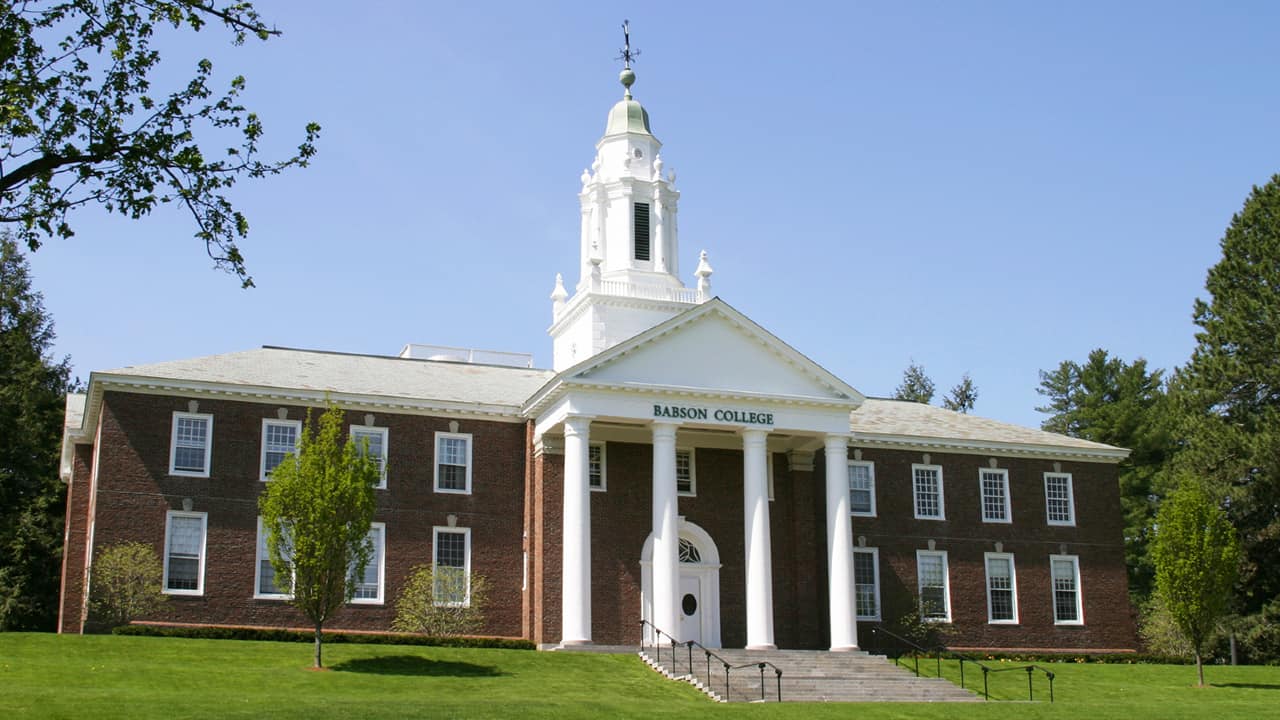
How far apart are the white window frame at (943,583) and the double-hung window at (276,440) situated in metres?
20.3

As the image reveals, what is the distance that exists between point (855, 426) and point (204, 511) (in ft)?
69.2

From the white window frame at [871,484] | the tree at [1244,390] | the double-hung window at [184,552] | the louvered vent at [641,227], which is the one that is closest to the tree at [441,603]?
the double-hung window at [184,552]

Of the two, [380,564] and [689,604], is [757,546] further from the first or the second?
[380,564]

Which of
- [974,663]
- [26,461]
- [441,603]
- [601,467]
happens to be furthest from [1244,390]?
[26,461]

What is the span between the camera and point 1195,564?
37188mm

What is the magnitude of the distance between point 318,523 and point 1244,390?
38211 mm

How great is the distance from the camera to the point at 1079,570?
152 ft

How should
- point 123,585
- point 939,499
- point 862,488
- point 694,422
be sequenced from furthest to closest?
point 939,499 → point 862,488 → point 694,422 → point 123,585

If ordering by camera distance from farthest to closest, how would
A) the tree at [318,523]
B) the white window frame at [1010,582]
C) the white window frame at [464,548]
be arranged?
the white window frame at [1010,582]
the white window frame at [464,548]
the tree at [318,523]

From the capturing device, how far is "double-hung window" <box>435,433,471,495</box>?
4041cm

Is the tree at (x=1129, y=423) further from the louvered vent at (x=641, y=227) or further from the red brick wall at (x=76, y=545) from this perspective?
the red brick wall at (x=76, y=545)

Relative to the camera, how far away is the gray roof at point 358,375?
3909 cm

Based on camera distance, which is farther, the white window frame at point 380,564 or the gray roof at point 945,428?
the gray roof at point 945,428

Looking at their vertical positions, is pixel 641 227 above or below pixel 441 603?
above
